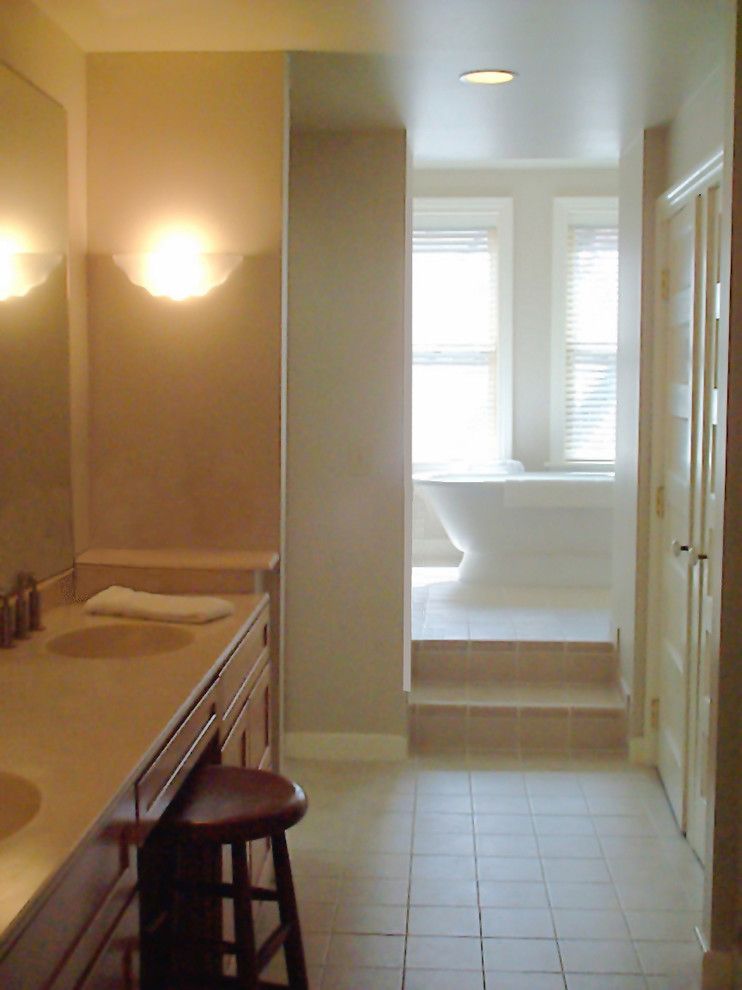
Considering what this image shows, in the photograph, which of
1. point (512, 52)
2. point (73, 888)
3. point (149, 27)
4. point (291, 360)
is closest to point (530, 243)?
point (291, 360)

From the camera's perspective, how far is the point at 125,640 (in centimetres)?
283

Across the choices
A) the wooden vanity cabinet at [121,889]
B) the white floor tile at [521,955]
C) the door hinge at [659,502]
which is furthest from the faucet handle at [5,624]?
the door hinge at [659,502]

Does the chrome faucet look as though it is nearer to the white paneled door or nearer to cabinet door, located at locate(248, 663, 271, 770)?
cabinet door, located at locate(248, 663, 271, 770)

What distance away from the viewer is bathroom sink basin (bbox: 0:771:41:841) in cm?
167

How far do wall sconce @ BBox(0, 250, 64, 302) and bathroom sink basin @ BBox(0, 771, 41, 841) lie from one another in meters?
1.35

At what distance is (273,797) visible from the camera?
2.33 m

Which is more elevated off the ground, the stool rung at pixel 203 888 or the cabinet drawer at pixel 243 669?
the cabinet drawer at pixel 243 669

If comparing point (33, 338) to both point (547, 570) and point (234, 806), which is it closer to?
point (234, 806)

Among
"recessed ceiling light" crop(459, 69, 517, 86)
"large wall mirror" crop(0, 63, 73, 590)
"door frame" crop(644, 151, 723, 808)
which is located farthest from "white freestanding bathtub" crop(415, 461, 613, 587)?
"large wall mirror" crop(0, 63, 73, 590)

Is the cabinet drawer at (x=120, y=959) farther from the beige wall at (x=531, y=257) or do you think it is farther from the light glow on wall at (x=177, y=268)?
the beige wall at (x=531, y=257)

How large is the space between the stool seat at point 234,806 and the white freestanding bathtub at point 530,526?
398 centimetres

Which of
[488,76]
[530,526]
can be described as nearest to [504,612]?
[530,526]

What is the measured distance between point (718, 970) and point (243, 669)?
1415 mm

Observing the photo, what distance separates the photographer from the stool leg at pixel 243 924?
2.25m
